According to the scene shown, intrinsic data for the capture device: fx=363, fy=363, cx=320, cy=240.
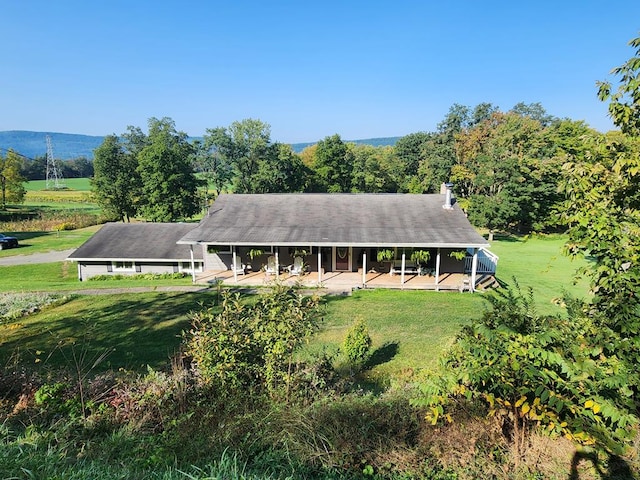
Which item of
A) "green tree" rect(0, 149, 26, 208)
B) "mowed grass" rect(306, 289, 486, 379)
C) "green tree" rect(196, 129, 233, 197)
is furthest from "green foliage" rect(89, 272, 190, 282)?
"green tree" rect(0, 149, 26, 208)

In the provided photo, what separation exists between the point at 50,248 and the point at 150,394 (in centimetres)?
3246

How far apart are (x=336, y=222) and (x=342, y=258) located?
2046 mm

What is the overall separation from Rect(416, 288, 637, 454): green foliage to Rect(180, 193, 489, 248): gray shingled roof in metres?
13.2

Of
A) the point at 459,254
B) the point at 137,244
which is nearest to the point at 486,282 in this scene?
the point at 459,254

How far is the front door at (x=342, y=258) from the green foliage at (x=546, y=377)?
50.6 ft

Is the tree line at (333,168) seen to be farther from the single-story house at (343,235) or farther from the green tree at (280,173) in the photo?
the single-story house at (343,235)

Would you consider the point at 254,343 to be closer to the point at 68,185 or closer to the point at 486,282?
the point at 486,282

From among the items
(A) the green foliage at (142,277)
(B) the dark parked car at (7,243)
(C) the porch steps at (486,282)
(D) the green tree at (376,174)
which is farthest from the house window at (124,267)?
(D) the green tree at (376,174)

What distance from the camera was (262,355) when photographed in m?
6.22

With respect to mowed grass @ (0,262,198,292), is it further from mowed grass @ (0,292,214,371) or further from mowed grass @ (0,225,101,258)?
mowed grass @ (0,225,101,258)

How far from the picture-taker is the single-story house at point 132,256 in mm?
20953

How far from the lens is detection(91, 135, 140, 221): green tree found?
37719 millimetres

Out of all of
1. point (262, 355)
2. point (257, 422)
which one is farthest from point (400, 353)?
point (257, 422)

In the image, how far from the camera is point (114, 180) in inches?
1507
